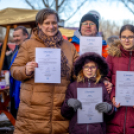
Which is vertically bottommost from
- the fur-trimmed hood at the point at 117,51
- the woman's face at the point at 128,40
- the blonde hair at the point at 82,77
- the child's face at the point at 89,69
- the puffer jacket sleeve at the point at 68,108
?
the puffer jacket sleeve at the point at 68,108

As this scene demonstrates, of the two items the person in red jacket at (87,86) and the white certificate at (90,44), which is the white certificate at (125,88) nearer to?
the person in red jacket at (87,86)

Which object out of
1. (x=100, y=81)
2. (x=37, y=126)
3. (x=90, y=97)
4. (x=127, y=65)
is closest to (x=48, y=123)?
(x=37, y=126)

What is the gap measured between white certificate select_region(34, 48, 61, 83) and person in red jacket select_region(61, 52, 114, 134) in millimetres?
227

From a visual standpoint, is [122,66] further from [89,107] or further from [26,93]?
[26,93]

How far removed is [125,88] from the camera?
1968 millimetres

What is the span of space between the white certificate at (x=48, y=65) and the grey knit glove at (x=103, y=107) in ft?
1.56

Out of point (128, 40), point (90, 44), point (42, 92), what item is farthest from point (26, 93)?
point (128, 40)

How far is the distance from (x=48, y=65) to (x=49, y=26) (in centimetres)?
43

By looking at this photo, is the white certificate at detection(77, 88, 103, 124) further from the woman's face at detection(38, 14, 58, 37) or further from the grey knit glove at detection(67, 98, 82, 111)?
the woman's face at detection(38, 14, 58, 37)

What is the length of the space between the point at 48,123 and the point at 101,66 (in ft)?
2.72

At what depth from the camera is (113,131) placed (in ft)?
6.86

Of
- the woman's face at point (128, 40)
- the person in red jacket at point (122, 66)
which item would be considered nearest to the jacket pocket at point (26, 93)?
the person in red jacket at point (122, 66)

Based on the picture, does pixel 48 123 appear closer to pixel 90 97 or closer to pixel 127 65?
pixel 90 97

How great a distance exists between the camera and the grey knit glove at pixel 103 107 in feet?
6.13
